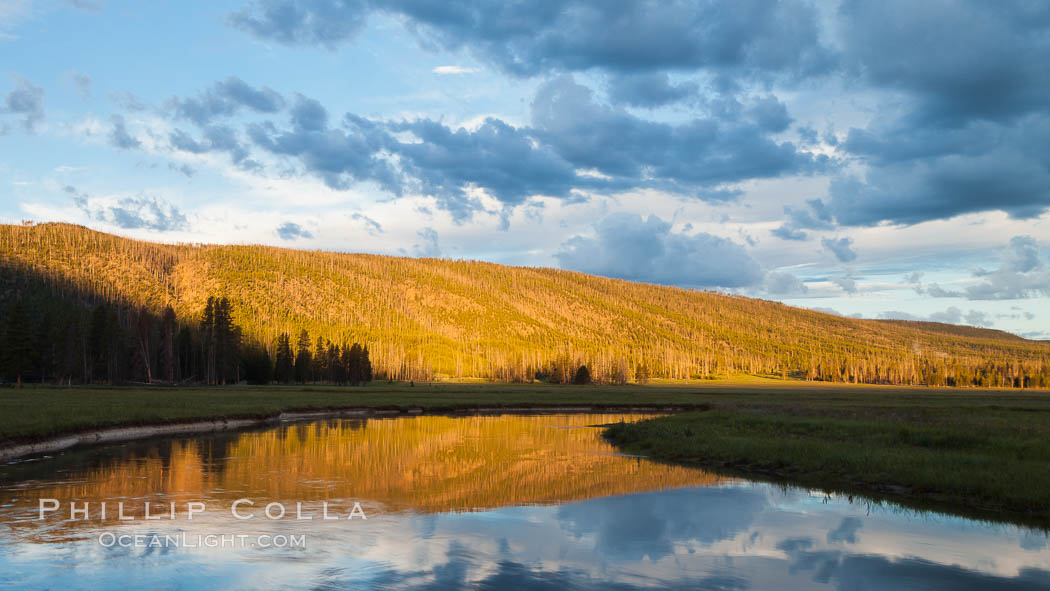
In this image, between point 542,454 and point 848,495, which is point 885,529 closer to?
point 848,495

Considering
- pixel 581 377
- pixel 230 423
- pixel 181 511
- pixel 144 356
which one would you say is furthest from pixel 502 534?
pixel 581 377

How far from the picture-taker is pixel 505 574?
1334 cm

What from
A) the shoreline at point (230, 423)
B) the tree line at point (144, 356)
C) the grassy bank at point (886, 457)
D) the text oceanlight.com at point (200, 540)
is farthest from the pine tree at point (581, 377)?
the text oceanlight.com at point (200, 540)

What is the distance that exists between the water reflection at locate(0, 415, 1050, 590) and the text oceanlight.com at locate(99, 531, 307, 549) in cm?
38

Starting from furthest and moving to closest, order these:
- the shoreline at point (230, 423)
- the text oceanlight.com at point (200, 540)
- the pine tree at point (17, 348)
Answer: the pine tree at point (17, 348) → the shoreline at point (230, 423) → the text oceanlight.com at point (200, 540)

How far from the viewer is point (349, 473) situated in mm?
26531

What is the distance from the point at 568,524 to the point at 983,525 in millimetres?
11360

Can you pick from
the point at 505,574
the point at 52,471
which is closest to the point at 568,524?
the point at 505,574

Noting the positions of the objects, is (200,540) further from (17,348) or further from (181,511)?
(17,348)

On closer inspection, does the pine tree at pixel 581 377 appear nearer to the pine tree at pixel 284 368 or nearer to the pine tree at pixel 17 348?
the pine tree at pixel 284 368

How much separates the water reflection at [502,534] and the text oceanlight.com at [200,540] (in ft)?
1.26

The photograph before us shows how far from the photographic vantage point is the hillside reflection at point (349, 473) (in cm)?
2120

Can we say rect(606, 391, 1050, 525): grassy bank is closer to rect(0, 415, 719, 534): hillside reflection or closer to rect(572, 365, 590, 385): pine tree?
rect(0, 415, 719, 534): hillside reflection

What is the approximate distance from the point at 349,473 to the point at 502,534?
1174cm
